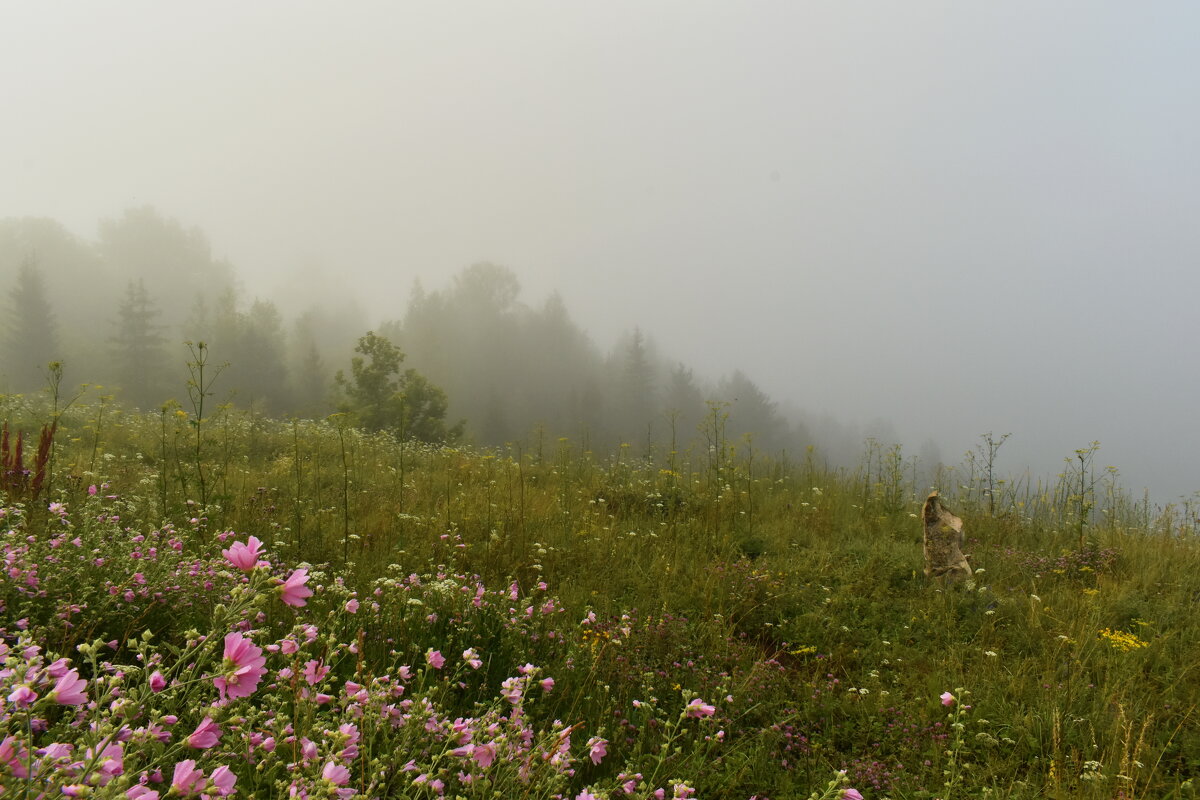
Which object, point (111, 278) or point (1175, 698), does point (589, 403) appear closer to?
point (111, 278)

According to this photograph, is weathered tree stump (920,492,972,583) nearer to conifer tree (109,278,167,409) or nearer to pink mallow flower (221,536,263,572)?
pink mallow flower (221,536,263,572)

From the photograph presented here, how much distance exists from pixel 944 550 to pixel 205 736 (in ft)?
17.4

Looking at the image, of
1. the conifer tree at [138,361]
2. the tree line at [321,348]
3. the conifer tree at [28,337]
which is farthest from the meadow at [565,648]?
the conifer tree at [28,337]

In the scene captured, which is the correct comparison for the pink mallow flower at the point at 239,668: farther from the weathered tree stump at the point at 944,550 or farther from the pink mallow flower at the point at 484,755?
the weathered tree stump at the point at 944,550

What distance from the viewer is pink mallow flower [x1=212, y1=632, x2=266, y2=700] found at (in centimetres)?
90

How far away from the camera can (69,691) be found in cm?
84

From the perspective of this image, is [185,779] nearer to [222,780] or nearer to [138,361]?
[222,780]

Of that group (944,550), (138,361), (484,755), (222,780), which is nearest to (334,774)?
(222,780)

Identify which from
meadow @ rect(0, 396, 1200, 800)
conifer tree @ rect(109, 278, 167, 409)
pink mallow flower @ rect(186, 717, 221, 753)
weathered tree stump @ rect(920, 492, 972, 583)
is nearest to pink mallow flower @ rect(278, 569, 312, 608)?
meadow @ rect(0, 396, 1200, 800)

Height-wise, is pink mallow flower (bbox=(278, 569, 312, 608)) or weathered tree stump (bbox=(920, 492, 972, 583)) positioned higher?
pink mallow flower (bbox=(278, 569, 312, 608))

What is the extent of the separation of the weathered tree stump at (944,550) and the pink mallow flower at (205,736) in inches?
203

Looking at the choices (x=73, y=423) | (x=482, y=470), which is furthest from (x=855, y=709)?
(x=73, y=423)

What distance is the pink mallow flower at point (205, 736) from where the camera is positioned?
2.79ft

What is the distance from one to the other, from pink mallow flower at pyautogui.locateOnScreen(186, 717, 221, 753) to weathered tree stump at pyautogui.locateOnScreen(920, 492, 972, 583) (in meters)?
5.15
